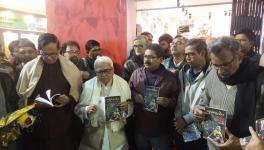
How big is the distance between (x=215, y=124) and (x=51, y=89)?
1821 millimetres

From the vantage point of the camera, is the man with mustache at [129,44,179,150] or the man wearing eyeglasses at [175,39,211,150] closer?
the man wearing eyeglasses at [175,39,211,150]

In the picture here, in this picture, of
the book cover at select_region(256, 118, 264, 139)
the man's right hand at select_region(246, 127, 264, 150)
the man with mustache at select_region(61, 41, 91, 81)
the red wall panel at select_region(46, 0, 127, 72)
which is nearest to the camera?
the man's right hand at select_region(246, 127, 264, 150)

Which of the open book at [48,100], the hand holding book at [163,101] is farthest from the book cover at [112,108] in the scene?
the open book at [48,100]

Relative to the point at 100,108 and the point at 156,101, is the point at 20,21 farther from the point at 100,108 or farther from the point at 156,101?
the point at 156,101

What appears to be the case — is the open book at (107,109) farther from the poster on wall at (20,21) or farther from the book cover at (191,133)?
the poster on wall at (20,21)

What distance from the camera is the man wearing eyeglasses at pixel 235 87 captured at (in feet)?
6.73

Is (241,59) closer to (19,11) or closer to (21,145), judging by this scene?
(21,145)

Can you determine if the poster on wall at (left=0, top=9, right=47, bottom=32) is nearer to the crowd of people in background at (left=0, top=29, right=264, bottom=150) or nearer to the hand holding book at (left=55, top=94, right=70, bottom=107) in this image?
the crowd of people in background at (left=0, top=29, right=264, bottom=150)

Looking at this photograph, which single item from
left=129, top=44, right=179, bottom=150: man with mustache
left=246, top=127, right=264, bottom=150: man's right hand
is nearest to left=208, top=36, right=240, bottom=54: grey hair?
left=246, top=127, right=264, bottom=150: man's right hand

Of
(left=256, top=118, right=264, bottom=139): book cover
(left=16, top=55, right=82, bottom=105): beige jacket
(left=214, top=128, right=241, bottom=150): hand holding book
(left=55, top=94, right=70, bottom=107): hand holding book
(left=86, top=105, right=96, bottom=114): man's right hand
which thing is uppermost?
(left=16, top=55, right=82, bottom=105): beige jacket

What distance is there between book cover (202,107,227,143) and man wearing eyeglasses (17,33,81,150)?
1564 mm

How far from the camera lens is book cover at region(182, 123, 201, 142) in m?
2.83

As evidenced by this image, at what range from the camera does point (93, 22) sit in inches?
179

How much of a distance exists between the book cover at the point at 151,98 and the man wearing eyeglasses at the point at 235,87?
87cm
